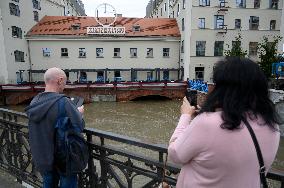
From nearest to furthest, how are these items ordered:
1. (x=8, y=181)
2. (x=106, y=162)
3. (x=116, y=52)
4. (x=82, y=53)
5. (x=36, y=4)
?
(x=106, y=162)
(x=8, y=181)
(x=82, y=53)
(x=116, y=52)
(x=36, y=4)

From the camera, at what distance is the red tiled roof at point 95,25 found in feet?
105

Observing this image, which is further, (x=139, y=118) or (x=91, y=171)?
(x=139, y=118)

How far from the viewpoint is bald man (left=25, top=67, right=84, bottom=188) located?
2.52m

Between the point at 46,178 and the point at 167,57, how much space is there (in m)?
30.4

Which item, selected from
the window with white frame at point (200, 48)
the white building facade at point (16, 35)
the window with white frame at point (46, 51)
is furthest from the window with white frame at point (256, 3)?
the white building facade at point (16, 35)

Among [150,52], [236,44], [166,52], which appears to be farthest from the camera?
[166,52]

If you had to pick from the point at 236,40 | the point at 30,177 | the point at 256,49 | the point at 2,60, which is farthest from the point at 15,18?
the point at 30,177

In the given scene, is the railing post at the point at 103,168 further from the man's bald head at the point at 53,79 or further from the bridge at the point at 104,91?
the bridge at the point at 104,91

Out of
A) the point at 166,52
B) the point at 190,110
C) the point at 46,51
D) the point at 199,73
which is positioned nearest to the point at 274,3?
the point at 199,73

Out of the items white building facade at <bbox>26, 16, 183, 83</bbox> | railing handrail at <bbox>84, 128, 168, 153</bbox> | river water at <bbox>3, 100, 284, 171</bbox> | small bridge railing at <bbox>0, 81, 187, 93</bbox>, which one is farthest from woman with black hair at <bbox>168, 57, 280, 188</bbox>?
white building facade at <bbox>26, 16, 183, 83</bbox>

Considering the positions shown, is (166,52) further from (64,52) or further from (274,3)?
(274,3)

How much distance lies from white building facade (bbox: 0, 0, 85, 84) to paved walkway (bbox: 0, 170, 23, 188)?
25.8 m

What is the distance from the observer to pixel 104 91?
26078 millimetres

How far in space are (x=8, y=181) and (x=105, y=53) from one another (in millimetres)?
28569
